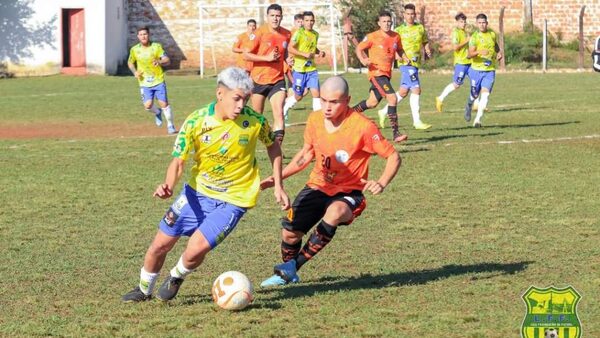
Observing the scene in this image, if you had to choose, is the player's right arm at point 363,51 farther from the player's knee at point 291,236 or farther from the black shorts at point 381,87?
the player's knee at point 291,236

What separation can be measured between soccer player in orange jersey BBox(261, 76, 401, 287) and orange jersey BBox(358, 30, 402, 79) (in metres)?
11.1

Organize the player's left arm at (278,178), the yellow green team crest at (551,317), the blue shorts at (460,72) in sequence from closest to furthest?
the yellow green team crest at (551,317) < the player's left arm at (278,178) < the blue shorts at (460,72)

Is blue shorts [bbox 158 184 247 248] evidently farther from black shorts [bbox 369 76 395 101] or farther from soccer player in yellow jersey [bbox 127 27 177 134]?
soccer player in yellow jersey [bbox 127 27 177 134]

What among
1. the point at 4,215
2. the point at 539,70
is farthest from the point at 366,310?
the point at 539,70

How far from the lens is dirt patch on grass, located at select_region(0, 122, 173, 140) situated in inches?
912

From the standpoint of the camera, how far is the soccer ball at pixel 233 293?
8.38 m

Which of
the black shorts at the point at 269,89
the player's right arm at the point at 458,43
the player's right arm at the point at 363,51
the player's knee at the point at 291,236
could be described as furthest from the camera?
the player's right arm at the point at 458,43

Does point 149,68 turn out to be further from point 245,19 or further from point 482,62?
point 245,19

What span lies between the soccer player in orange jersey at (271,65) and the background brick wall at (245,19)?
31.0 meters

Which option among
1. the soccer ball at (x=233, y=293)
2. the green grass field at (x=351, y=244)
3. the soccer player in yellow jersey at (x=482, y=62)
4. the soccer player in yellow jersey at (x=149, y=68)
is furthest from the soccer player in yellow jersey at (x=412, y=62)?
the soccer ball at (x=233, y=293)

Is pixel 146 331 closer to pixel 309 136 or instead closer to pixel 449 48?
pixel 309 136

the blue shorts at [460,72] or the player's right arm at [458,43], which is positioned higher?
the player's right arm at [458,43]

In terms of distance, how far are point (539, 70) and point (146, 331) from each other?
40.7 metres

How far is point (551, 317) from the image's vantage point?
6.79m
